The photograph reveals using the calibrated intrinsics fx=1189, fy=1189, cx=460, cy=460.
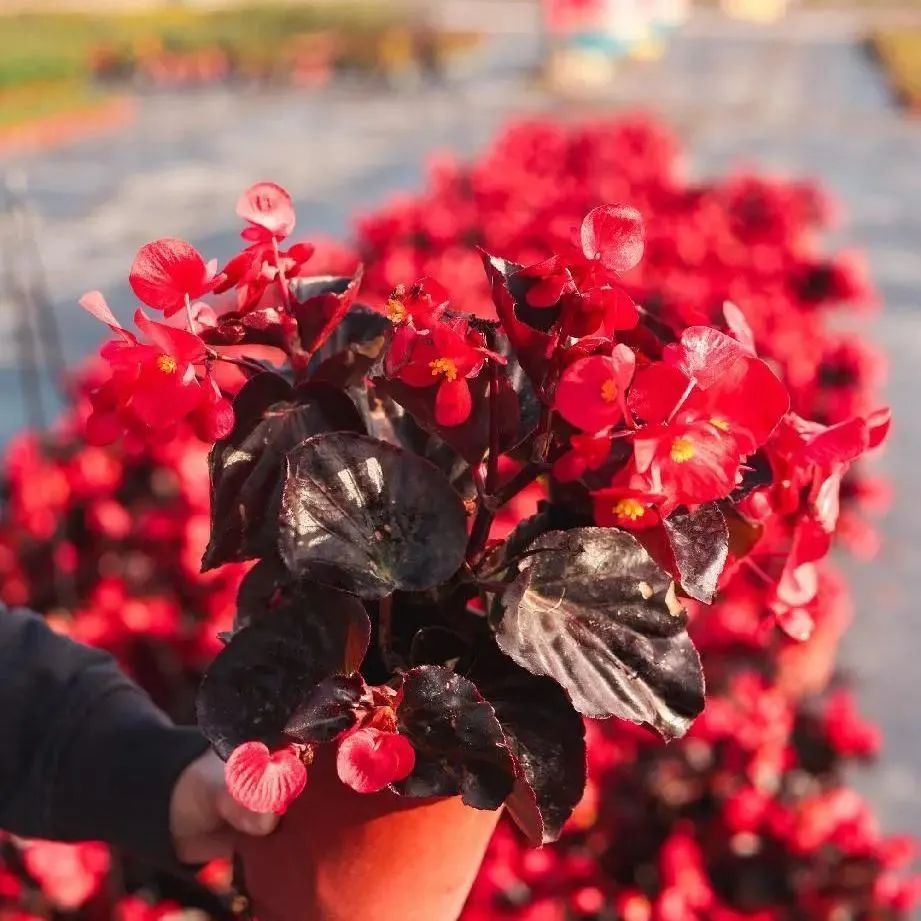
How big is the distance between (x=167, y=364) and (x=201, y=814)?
1.51ft

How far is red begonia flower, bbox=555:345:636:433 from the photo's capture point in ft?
2.01

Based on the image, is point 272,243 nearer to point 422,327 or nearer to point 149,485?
point 422,327

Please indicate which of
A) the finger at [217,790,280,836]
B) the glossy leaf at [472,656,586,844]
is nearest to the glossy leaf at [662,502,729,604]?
the glossy leaf at [472,656,586,844]

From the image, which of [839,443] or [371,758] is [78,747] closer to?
[371,758]

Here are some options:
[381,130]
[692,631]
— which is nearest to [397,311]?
[692,631]

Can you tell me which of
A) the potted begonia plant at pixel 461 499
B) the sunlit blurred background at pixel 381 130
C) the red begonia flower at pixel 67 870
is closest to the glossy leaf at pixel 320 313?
the potted begonia plant at pixel 461 499

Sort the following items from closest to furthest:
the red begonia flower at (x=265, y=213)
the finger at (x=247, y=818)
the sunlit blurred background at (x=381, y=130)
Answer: the red begonia flower at (x=265, y=213)
the finger at (x=247, y=818)
the sunlit blurred background at (x=381, y=130)

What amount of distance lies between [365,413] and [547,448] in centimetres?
14

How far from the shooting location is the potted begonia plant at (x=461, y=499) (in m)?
0.64

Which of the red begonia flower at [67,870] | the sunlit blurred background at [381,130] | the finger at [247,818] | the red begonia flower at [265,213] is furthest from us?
the sunlit blurred background at [381,130]

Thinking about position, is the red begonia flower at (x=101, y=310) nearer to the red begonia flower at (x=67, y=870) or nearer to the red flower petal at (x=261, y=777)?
the red flower petal at (x=261, y=777)

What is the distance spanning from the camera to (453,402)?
2.12ft

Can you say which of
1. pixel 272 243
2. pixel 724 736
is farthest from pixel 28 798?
pixel 724 736

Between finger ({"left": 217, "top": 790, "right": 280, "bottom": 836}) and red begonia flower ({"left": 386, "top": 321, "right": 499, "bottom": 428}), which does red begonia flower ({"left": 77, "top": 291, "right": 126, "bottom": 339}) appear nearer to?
red begonia flower ({"left": 386, "top": 321, "right": 499, "bottom": 428})
